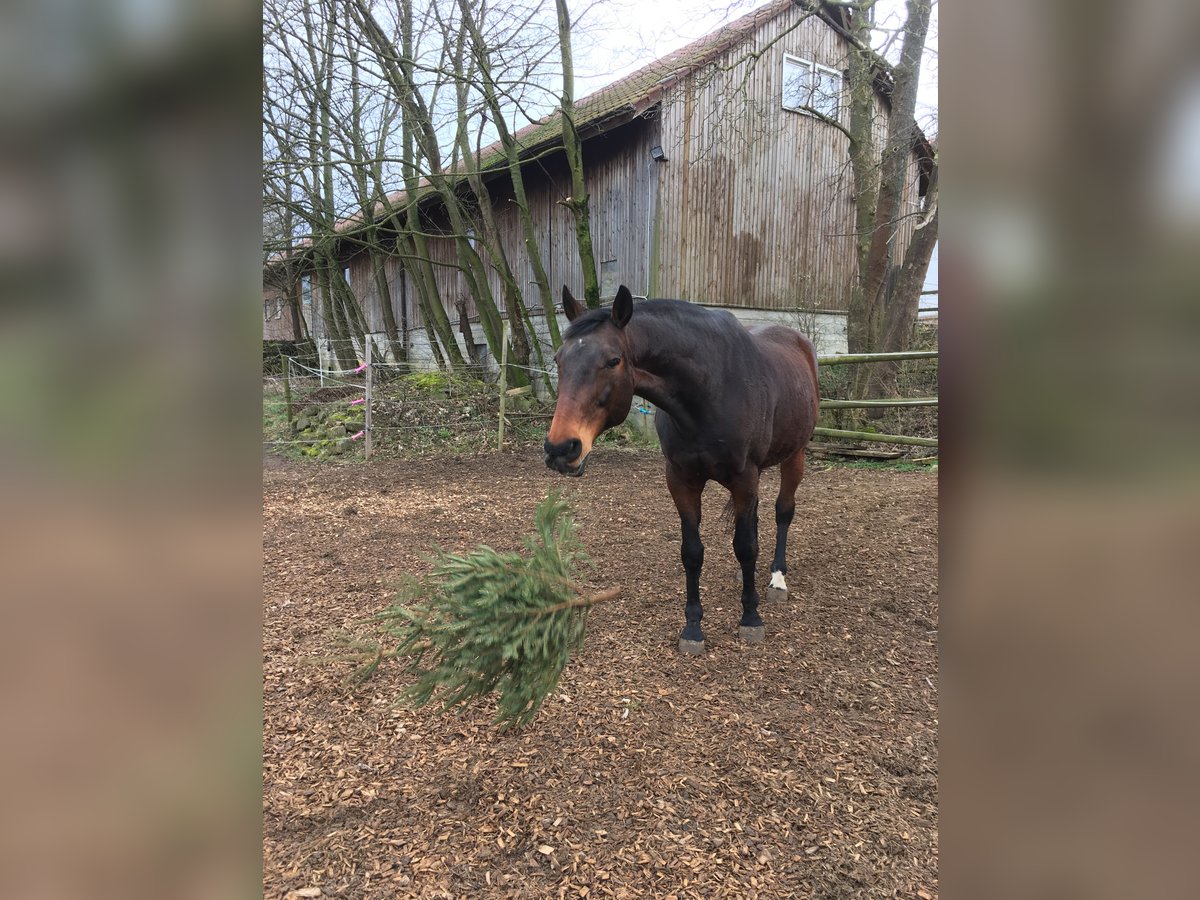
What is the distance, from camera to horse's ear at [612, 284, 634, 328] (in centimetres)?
266

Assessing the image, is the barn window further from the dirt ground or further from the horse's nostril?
the horse's nostril

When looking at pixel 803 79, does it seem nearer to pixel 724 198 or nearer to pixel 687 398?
pixel 724 198

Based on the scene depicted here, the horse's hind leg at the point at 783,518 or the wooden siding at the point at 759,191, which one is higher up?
the wooden siding at the point at 759,191

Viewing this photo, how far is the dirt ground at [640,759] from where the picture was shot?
1.83 m

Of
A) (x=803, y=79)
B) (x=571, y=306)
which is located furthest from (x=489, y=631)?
(x=803, y=79)

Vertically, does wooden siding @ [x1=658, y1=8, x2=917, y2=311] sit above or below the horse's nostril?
above

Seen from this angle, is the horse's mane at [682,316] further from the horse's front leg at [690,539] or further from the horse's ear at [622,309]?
the horse's front leg at [690,539]

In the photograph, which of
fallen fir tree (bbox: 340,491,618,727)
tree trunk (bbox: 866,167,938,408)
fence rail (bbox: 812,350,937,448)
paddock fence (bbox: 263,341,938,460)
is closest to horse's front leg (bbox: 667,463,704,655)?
fallen fir tree (bbox: 340,491,618,727)

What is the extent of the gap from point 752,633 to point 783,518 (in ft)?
4.35

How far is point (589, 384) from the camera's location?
102 inches

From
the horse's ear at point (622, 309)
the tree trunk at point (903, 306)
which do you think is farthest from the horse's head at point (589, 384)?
the tree trunk at point (903, 306)
